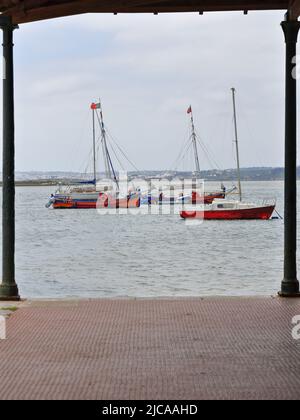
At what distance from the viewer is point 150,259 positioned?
131 ft

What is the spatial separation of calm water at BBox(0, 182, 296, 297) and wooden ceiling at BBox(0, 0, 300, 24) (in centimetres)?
1260

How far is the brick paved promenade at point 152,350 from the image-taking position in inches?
251

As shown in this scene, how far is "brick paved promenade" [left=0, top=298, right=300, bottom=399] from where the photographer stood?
6.37 m

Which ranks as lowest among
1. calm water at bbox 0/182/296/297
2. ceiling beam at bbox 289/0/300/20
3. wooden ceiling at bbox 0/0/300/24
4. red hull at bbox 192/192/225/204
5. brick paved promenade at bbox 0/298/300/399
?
calm water at bbox 0/182/296/297

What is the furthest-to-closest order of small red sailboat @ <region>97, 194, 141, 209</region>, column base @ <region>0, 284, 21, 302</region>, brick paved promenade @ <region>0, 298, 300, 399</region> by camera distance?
small red sailboat @ <region>97, 194, 141, 209</region>, column base @ <region>0, 284, 21, 302</region>, brick paved promenade @ <region>0, 298, 300, 399</region>

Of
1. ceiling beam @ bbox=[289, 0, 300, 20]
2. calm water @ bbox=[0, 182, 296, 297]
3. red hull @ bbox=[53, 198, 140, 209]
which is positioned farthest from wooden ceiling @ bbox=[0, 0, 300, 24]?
red hull @ bbox=[53, 198, 140, 209]

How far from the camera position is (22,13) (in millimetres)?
10578

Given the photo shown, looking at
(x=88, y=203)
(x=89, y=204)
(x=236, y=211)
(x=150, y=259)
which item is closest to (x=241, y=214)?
(x=236, y=211)

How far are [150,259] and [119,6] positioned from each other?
96.8ft

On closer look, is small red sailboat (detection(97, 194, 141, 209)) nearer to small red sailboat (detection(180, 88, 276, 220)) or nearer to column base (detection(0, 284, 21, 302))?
small red sailboat (detection(180, 88, 276, 220))

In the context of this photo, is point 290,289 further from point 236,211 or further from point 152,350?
point 236,211

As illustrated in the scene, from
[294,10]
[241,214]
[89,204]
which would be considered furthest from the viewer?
[89,204]

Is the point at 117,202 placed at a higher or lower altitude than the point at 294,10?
lower
